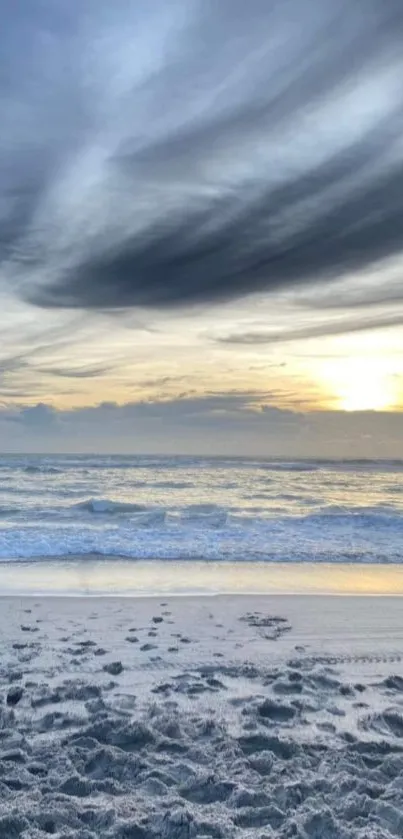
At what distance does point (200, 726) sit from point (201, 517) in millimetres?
16349

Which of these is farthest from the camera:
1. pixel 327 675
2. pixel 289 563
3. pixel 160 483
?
pixel 160 483

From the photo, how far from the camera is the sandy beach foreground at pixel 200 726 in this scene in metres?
3.57

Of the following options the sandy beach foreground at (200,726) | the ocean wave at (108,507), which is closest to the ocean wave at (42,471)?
the ocean wave at (108,507)

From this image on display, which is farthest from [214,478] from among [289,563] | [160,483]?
[289,563]

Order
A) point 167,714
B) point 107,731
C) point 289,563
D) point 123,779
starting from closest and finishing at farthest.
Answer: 1. point 123,779
2. point 107,731
3. point 167,714
4. point 289,563

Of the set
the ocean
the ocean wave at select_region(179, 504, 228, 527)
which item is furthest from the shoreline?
the ocean wave at select_region(179, 504, 228, 527)

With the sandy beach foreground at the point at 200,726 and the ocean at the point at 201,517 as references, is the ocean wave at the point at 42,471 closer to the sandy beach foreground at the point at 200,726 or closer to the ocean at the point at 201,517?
the ocean at the point at 201,517

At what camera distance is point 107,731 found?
468 cm

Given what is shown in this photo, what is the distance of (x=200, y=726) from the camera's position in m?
4.83

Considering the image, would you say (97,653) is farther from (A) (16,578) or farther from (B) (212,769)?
(A) (16,578)

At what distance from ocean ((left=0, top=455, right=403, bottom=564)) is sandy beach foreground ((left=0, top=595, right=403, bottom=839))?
17.7 feet

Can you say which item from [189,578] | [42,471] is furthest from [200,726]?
[42,471]

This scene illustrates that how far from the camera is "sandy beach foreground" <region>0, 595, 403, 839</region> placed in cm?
357

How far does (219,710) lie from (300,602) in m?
4.32
